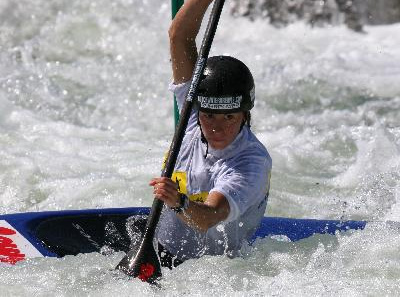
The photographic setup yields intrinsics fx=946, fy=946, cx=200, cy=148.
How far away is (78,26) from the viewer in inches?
397

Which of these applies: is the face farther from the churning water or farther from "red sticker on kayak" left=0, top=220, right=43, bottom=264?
"red sticker on kayak" left=0, top=220, right=43, bottom=264

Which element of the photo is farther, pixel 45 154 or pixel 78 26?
pixel 78 26

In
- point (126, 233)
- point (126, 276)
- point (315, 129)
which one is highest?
point (126, 276)

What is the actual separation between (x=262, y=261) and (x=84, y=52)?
228 inches

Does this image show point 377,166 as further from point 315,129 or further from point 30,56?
point 30,56

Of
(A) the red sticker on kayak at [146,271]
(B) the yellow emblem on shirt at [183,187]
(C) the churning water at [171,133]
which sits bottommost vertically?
(C) the churning water at [171,133]

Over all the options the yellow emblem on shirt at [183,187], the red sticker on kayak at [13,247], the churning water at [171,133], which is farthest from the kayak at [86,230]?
the yellow emblem on shirt at [183,187]

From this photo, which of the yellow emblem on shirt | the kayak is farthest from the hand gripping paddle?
the kayak

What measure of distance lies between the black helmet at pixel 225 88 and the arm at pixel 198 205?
1.17ft

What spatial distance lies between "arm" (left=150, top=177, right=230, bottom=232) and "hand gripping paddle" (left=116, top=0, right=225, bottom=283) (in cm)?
19

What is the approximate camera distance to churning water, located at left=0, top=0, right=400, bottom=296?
408 centimetres

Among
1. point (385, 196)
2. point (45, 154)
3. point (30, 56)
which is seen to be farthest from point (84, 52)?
point (385, 196)

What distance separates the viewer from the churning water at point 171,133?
13.4ft

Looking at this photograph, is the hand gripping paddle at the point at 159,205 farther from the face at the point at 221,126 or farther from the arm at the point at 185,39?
the arm at the point at 185,39
